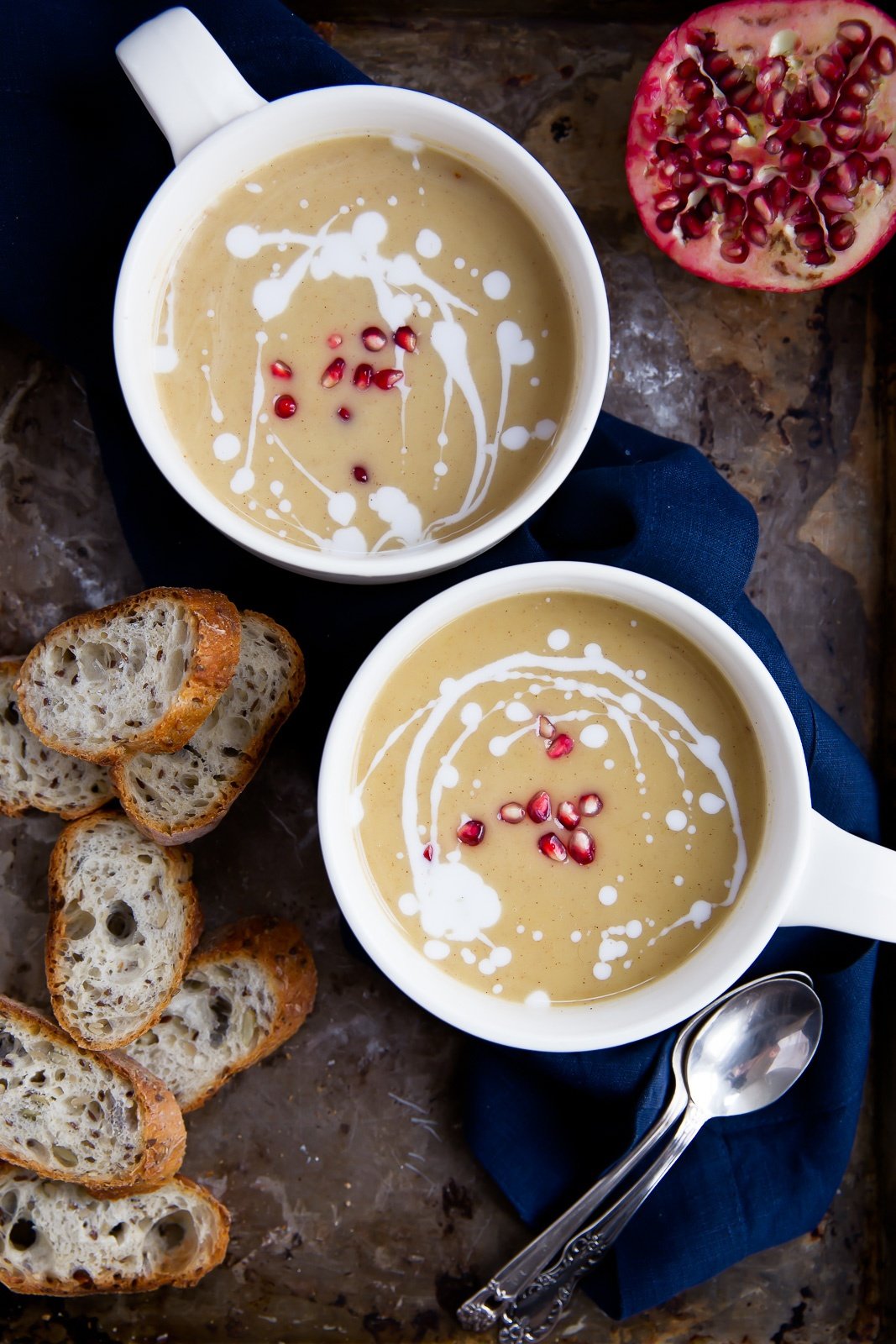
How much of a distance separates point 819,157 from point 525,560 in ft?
2.49

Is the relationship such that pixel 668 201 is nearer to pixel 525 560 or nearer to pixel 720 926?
pixel 525 560

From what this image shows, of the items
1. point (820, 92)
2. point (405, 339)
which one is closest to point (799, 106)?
point (820, 92)

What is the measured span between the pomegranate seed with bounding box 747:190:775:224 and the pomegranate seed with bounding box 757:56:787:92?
0.46 feet

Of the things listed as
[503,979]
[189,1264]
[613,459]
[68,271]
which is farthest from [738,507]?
[189,1264]

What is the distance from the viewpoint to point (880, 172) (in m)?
1.64

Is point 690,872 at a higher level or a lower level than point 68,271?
lower

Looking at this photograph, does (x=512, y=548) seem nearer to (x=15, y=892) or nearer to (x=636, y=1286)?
(x=15, y=892)

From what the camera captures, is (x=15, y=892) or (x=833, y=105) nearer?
(x=833, y=105)

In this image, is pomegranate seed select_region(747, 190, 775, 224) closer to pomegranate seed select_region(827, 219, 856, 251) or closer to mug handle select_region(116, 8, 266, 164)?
pomegranate seed select_region(827, 219, 856, 251)

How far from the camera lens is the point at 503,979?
1372 millimetres

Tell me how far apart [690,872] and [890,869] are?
23cm

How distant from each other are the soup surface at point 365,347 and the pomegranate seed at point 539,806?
1.12 ft

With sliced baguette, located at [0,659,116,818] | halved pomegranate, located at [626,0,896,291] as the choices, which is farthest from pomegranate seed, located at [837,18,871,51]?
sliced baguette, located at [0,659,116,818]

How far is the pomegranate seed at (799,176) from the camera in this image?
65.8 inches
